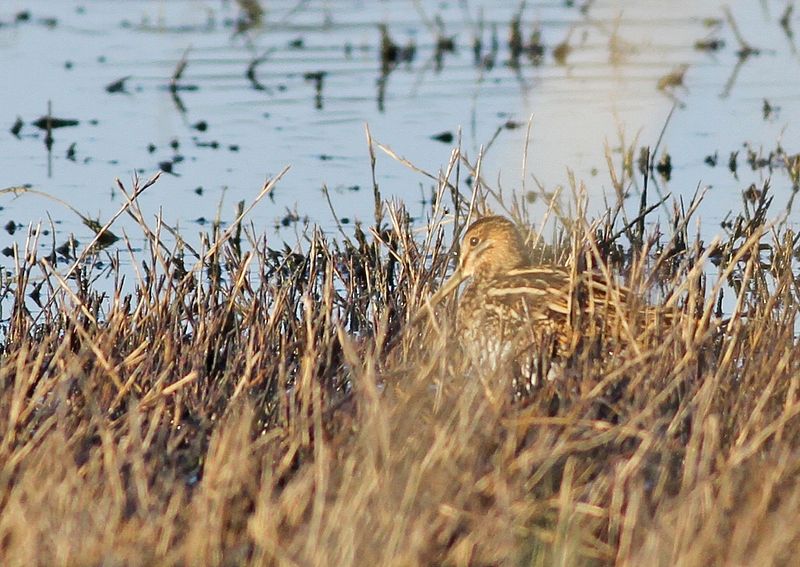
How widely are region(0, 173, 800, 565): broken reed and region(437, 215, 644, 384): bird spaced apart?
0.11 metres

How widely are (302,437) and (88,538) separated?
2.50 ft

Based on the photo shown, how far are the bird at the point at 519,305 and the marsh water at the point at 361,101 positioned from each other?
1661mm

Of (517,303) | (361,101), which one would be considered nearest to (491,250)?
(517,303)

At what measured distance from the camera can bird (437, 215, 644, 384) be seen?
4500 mm

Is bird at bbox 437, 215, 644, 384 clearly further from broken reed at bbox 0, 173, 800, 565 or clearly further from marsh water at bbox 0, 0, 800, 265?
marsh water at bbox 0, 0, 800, 265

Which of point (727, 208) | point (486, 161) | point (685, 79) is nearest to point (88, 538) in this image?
point (727, 208)

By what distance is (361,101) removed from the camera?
10.1 m

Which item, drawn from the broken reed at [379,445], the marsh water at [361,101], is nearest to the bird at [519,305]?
the broken reed at [379,445]

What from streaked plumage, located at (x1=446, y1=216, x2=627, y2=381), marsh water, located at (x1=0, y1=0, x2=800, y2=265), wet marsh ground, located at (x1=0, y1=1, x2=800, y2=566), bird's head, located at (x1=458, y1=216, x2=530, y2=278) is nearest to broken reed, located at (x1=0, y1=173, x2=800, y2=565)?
wet marsh ground, located at (x1=0, y1=1, x2=800, y2=566)

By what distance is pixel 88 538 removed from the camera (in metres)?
3.35

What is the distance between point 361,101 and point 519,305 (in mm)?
5261

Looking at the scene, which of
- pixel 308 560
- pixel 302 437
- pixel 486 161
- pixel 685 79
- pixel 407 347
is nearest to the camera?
pixel 308 560

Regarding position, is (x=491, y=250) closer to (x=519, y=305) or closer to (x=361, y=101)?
Answer: (x=519, y=305)

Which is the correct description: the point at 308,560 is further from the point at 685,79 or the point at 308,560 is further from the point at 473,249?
the point at 685,79
